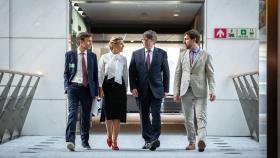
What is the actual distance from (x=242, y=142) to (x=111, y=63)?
2.57m

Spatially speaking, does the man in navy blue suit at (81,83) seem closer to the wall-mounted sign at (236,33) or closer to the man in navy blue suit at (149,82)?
the man in navy blue suit at (149,82)

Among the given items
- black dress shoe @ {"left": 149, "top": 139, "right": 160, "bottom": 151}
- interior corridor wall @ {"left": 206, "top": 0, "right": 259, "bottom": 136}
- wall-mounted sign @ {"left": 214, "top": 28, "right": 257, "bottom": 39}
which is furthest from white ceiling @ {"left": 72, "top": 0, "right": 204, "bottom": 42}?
black dress shoe @ {"left": 149, "top": 139, "right": 160, "bottom": 151}

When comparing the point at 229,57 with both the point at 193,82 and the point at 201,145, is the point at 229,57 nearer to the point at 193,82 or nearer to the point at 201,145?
the point at 193,82

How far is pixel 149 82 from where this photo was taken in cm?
732

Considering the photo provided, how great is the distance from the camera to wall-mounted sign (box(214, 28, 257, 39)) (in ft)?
31.5

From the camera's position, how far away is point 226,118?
963cm

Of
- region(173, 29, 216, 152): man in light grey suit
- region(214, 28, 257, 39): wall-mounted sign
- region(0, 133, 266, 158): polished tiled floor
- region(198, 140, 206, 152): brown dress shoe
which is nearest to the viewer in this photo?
region(0, 133, 266, 158): polished tiled floor

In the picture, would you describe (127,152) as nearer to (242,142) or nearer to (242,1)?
(242,142)

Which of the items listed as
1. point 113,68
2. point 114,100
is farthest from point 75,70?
point 114,100

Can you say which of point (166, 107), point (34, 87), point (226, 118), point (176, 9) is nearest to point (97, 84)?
point (34, 87)

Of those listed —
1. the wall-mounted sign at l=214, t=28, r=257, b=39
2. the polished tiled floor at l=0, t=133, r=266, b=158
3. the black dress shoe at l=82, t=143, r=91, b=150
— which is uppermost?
the wall-mounted sign at l=214, t=28, r=257, b=39

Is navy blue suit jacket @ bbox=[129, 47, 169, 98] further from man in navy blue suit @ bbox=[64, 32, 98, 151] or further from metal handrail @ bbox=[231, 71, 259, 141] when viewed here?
metal handrail @ bbox=[231, 71, 259, 141]

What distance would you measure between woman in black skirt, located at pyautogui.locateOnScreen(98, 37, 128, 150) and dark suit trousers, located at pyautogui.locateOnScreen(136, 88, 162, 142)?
25 centimetres

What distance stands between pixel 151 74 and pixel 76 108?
41.1 inches
